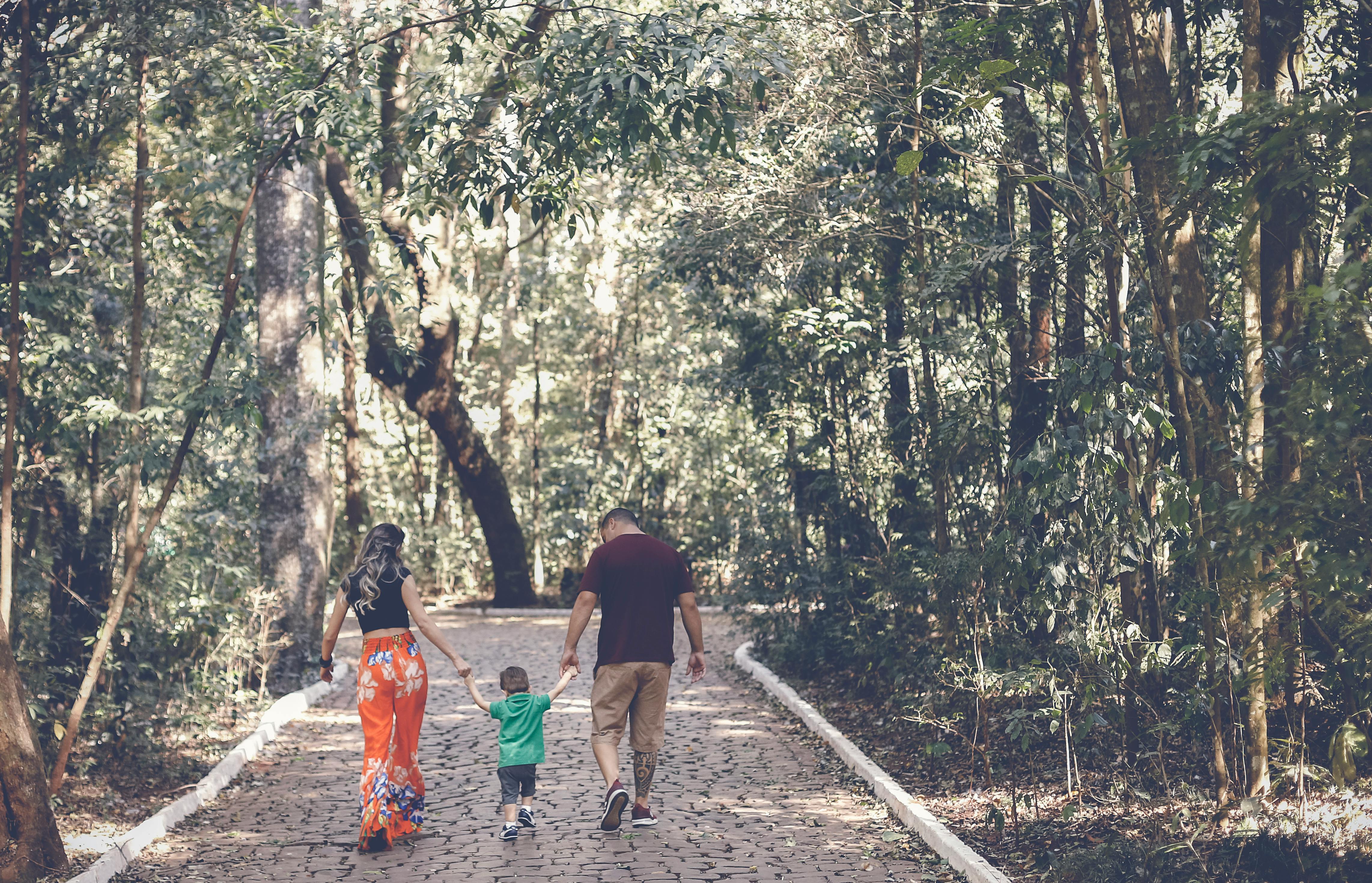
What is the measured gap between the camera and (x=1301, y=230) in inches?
236

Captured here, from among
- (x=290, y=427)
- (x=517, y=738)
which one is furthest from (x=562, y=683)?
(x=290, y=427)

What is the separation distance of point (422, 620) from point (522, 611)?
55.9ft

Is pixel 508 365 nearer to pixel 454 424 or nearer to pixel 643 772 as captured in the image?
pixel 454 424

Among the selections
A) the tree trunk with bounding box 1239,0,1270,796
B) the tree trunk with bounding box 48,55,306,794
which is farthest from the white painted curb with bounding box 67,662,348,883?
the tree trunk with bounding box 1239,0,1270,796

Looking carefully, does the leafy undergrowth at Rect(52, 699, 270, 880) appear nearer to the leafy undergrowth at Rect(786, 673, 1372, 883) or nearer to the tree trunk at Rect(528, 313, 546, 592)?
the leafy undergrowth at Rect(786, 673, 1372, 883)

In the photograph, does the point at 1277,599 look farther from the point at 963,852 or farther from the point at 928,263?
the point at 928,263

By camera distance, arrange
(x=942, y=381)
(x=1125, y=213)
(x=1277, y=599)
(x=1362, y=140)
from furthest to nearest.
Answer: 1. (x=942, y=381)
2. (x=1125, y=213)
3. (x=1277, y=599)
4. (x=1362, y=140)

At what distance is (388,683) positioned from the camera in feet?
23.7

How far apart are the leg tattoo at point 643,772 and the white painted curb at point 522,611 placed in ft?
51.6

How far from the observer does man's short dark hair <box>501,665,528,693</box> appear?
24.3 feet

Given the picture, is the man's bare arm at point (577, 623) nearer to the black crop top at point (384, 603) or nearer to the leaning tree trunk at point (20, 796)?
the black crop top at point (384, 603)

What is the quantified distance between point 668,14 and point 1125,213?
10.5 feet

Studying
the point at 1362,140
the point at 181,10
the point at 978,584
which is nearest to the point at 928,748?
the point at 978,584

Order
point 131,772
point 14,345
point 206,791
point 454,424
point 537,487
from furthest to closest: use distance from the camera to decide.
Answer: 1. point 537,487
2. point 454,424
3. point 131,772
4. point 206,791
5. point 14,345
